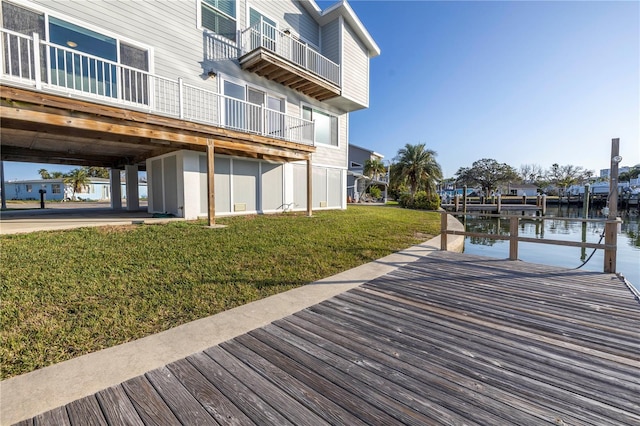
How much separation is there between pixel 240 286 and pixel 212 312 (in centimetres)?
77

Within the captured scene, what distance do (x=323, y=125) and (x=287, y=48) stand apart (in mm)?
3640

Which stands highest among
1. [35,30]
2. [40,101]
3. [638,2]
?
[638,2]

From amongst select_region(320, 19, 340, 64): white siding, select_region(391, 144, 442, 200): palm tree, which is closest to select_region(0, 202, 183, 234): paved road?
select_region(320, 19, 340, 64): white siding

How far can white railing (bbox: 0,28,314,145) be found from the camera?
19.8 ft

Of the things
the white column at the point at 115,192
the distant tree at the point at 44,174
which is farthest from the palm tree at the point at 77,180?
the white column at the point at 115,192

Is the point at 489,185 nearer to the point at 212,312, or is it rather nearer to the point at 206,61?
the point at 206,61

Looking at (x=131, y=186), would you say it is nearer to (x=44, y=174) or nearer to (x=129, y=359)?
(x=129, y=359)

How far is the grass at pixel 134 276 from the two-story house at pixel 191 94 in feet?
7.57

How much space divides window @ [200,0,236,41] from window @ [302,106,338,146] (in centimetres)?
418

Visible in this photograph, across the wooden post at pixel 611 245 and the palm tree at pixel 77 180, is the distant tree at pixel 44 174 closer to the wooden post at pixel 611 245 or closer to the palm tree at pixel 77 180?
the palm tree at pixel 77 180

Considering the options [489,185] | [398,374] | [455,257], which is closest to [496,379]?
[398,374]

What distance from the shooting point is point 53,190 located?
30.9 m

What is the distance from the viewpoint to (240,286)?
154 inches

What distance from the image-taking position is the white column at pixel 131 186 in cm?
1249
